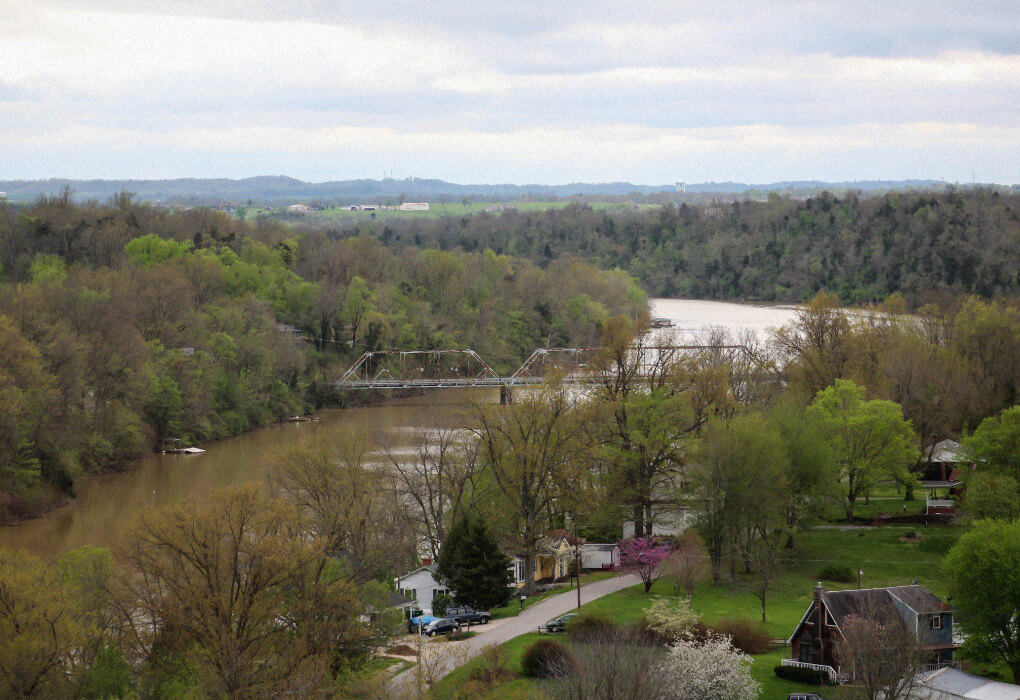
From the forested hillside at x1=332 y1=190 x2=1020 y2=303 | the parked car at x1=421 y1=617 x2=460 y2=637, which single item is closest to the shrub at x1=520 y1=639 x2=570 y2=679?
the parked car at x1=421 y1=617 x2=460 y2=637

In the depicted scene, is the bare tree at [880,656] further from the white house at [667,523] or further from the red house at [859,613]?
the white house at [667,523]

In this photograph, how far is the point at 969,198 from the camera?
382 ft

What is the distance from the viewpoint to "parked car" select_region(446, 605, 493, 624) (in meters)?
28.3

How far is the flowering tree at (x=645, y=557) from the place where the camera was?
30.8 m

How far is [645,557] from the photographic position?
102 feet

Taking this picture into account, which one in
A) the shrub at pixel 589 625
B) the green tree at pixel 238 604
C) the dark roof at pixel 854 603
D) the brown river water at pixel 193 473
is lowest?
the brown river water at pixel 193 473

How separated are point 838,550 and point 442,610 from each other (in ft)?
39.0

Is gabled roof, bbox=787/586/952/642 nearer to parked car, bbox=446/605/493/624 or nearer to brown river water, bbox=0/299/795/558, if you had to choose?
parked car, bbox=446/605/493/624

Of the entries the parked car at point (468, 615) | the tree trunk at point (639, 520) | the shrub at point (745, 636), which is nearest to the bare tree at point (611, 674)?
the shrub at point (745, 636)

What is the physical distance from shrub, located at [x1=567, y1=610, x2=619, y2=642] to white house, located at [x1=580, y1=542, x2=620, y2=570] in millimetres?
8784

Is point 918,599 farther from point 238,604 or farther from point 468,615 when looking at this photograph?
point 238,604

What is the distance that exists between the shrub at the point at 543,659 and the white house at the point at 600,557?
10574 mm

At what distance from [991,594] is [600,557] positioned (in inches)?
545

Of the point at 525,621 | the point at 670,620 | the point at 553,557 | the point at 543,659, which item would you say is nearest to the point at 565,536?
the point at 553,557
